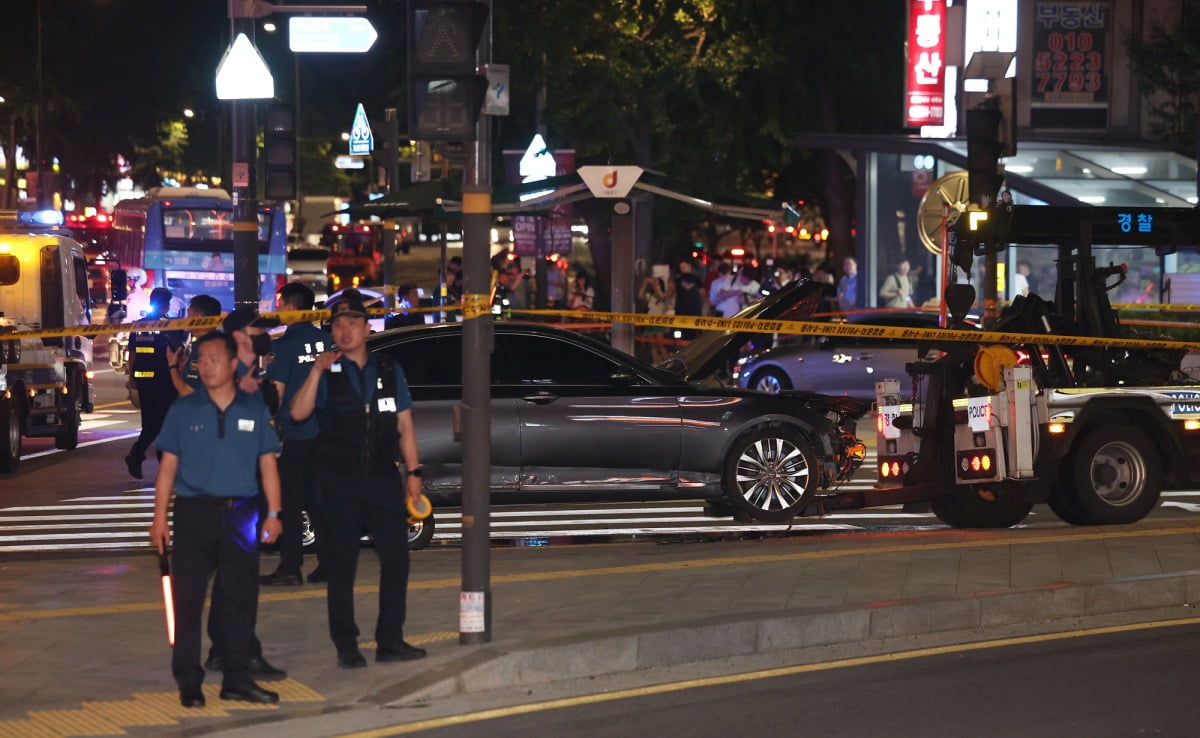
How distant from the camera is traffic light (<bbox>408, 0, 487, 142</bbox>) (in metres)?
9.00

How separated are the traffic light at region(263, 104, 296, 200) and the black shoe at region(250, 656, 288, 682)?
37.1ft

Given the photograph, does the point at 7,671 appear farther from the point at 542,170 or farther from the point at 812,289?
the point at 542,170

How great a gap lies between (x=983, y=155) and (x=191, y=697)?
9.97m

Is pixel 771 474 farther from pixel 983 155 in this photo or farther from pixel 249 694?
pixel 249 694

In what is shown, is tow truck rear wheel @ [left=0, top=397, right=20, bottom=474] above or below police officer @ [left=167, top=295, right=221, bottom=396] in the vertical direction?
below

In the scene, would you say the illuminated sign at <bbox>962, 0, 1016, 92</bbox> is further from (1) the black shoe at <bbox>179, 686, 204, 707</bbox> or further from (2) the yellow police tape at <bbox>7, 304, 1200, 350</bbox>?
(1) the black shoe at <bbox>179, 686, 204, 707</bbox>

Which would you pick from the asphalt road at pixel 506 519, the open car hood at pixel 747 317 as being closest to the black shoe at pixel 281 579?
the asphalt road at pixel 506 519

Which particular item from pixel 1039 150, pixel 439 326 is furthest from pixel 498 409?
pixel 1039 150

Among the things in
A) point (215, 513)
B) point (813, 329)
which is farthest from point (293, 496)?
point (813, 329)

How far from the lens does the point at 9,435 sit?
1820cm

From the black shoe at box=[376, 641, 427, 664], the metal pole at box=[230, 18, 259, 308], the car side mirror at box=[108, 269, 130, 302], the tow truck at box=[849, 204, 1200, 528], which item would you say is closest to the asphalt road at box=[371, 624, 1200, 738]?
the black shoe at box=[376, 641, 427, 664]

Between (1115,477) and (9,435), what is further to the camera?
(9,435)

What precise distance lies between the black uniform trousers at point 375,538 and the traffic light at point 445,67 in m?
1.81

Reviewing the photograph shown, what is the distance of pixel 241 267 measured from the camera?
729 inches
